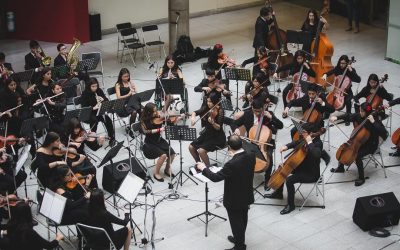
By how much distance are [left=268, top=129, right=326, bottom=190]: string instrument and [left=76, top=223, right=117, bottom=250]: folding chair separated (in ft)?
9.73

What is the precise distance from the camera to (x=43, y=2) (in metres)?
19.0

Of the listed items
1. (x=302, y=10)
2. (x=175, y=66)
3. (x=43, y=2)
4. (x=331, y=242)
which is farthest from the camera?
(x=302, y=10)

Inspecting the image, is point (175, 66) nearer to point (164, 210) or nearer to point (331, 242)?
point (164, 210)

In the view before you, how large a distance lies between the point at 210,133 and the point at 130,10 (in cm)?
921

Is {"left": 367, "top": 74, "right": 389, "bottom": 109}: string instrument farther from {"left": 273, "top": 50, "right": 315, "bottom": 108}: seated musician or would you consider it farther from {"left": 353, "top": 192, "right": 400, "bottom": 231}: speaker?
{"left": 353, "top": 192, "right": 400, "bottom": 231}: speaker

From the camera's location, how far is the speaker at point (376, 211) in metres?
10.2

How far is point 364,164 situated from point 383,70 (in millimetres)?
5284

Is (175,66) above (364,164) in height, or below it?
above

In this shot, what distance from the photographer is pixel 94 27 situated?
1911 cm

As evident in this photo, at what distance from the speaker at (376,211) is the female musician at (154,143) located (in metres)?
3.23

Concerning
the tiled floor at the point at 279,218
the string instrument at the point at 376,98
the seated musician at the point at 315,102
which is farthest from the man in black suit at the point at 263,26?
the string instrument at the point at 376,98

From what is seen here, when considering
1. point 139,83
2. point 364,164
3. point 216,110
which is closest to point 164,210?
point 216,110

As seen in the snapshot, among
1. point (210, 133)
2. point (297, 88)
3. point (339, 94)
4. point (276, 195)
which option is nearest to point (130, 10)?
point (297, 88)

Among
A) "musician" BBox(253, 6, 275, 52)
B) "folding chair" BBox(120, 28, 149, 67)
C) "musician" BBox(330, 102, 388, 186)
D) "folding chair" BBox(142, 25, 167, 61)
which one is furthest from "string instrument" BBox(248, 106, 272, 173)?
"folding chair" BBox(142, 25, 167, 61)
